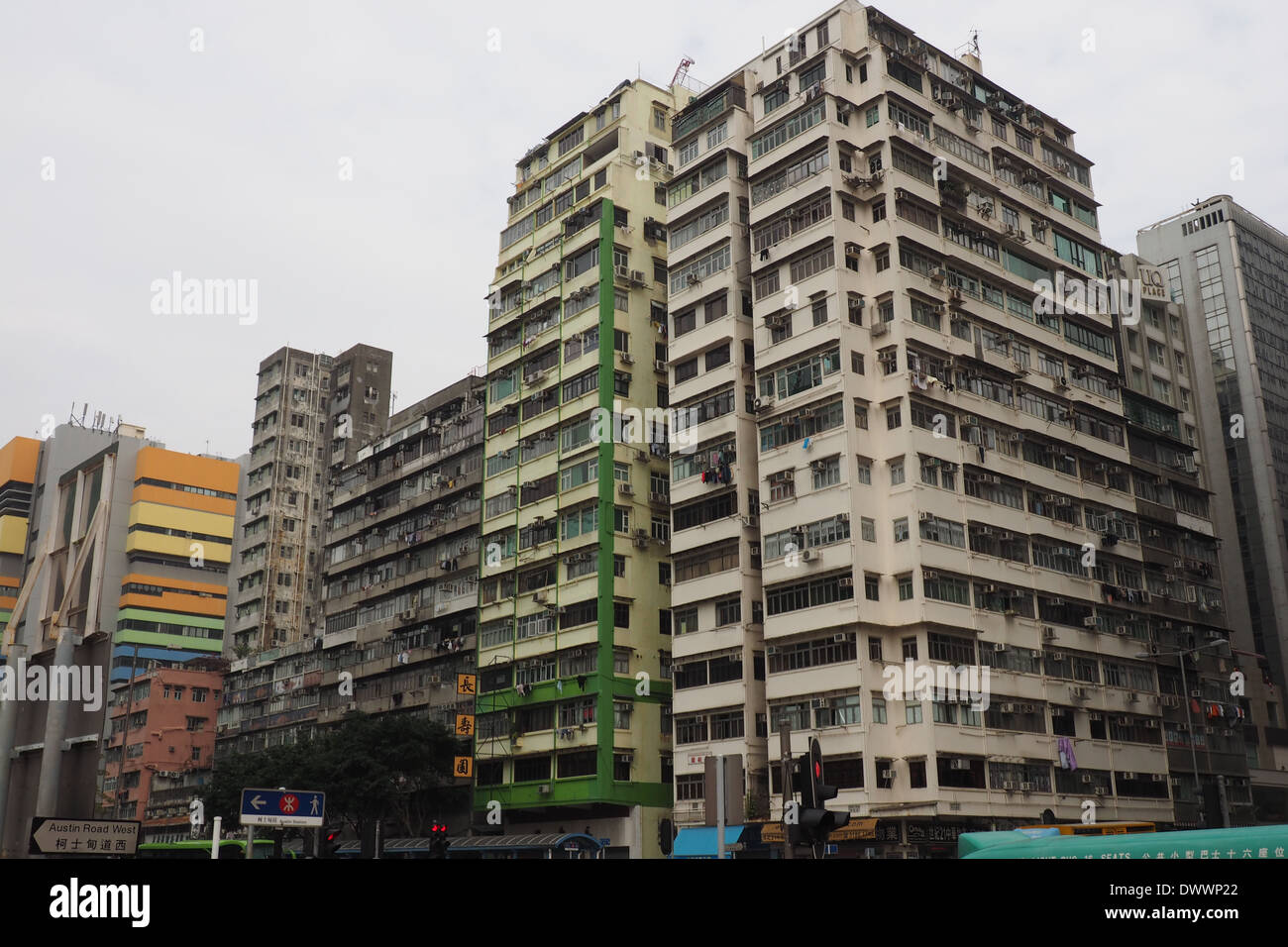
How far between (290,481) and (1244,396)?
88774 mm

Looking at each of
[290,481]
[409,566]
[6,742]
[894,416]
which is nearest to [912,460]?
[894,416]

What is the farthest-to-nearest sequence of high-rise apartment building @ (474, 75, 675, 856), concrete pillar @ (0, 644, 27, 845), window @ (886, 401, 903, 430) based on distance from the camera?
concrete pillar @ (0, 644, 27, 845)
high-rise apartment building @ (474, 75, 675, 856)
window @ (886, 401, 903, 430)

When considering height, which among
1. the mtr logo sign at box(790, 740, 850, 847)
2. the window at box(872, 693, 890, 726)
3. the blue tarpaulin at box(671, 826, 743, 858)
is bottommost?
the blue tarpaulin at box(671, 826, 743, 858)

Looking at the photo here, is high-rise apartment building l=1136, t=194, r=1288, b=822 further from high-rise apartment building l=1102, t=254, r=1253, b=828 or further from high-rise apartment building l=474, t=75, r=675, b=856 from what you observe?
high-rise apartment building l=474, t=75, r=675, b=856

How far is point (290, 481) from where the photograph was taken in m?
118

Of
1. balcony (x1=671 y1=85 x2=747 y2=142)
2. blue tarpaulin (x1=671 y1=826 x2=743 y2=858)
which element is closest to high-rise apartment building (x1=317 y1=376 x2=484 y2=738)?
blue tarpaulin (x1=671 y1=826 x2=743 y2=858)

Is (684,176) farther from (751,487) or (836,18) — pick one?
(751,487)

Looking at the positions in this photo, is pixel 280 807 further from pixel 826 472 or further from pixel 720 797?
pixel 826 472

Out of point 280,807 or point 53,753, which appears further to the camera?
point 53,753

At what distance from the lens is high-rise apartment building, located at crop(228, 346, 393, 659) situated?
359 feet

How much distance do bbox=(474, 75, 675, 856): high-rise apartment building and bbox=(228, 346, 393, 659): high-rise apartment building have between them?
39953mm

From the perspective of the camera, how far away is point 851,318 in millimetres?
53156
